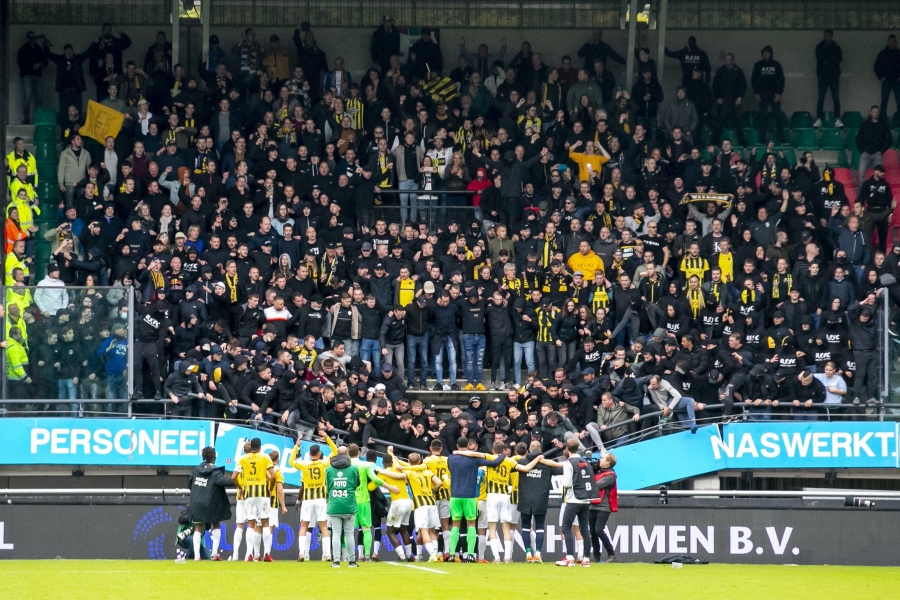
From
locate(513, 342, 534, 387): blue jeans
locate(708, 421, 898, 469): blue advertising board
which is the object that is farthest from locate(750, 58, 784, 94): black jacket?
locate(708, 421, 898, 469): blue advertising board

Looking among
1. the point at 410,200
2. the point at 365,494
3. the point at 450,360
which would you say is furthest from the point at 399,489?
the point at 410,200

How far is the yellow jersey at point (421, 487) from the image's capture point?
61.8ft

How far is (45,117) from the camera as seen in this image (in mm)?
28266

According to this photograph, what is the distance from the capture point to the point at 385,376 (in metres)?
23.3

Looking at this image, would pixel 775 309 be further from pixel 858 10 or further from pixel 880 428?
pixel 858 10

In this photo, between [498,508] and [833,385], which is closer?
[498,508]

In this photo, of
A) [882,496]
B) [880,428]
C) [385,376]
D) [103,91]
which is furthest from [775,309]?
[103,91]

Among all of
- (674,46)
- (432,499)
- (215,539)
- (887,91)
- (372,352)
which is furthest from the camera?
(674,46)

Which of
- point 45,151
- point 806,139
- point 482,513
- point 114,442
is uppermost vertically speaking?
point 806,139

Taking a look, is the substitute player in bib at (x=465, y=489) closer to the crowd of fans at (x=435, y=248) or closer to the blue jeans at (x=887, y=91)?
the crowd of fans at (x=435, y=248)

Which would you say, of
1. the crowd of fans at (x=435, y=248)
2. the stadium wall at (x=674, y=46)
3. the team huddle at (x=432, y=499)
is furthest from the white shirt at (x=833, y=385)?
the stadium wall at (x=674, y=46)

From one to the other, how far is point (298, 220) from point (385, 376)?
390 cm

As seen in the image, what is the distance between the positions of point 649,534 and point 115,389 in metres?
8.22

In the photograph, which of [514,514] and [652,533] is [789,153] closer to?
[652,533]
